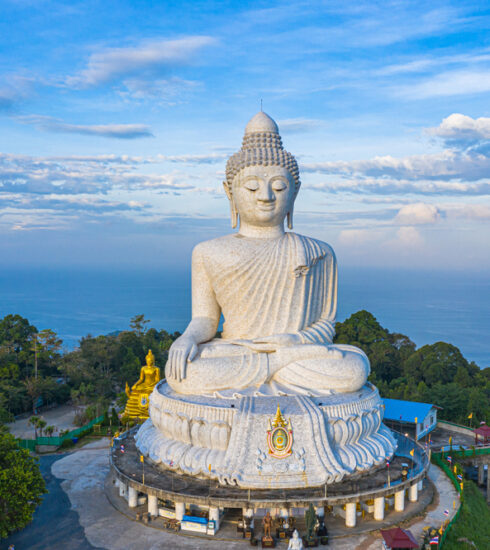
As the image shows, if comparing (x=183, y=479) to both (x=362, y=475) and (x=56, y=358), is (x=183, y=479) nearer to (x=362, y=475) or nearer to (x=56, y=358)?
(x=362, y=475)

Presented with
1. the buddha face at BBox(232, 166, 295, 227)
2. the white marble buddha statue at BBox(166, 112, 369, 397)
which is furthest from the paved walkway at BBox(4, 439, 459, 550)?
the buddha face at BBox(232, 166, 295, 227)

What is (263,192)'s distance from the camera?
1456 cm

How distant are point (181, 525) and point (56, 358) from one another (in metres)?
15.5

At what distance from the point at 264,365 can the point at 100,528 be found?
4.90 meters

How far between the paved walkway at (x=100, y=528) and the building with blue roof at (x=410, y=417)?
274 cm

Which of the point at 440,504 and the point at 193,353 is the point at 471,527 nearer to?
the point at 440,504

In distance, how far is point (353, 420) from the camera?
1219 cm

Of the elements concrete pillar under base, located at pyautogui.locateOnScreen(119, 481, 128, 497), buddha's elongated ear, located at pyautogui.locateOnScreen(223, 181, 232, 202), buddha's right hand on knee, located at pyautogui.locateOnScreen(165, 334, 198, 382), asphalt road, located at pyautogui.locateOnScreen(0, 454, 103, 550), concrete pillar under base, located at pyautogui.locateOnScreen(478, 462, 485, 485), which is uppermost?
buddha's elongated ear, located at pyautogui.locateOnScreen(223, 181, 232, 202)

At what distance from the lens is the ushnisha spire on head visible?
48.1 ft

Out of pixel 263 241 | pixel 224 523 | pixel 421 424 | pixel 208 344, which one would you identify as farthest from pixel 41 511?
pixel 421 424

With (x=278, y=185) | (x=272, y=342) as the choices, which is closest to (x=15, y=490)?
(x=272, y=342)

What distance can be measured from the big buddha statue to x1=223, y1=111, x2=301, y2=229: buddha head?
28mm

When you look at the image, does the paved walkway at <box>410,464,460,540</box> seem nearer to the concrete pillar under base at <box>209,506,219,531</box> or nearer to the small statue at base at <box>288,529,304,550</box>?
the small statue at base at <box>288,529,304,550</box>

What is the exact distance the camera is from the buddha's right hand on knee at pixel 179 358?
13.0 metres
